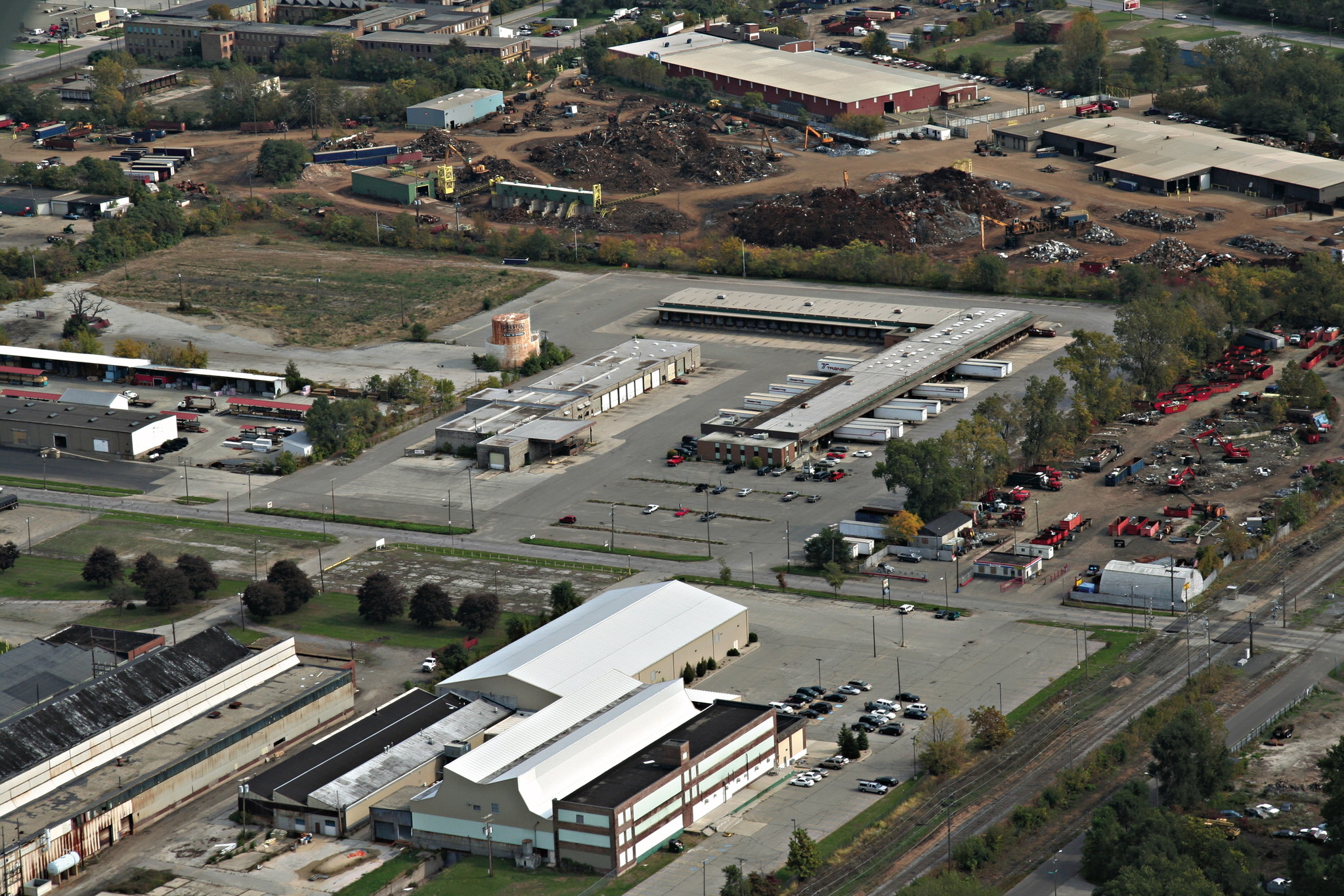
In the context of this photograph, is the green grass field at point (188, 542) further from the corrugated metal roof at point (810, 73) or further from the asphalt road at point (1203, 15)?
the asphalt road at point (1203, 15)

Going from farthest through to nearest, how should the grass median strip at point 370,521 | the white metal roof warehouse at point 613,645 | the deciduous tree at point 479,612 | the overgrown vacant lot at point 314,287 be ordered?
the overgrown vacant lot at point 314,287 → the grass median strip at point 370,521 → the deciduous tree at point 479,612 → the white metal roof warehouse at point 613,645

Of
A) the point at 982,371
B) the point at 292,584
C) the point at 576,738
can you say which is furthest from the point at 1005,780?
the point at 982,371

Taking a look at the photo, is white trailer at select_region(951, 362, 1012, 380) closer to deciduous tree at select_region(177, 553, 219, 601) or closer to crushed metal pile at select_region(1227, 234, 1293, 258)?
crushed metal pile at select_region(1227, 234, 1293, 258)

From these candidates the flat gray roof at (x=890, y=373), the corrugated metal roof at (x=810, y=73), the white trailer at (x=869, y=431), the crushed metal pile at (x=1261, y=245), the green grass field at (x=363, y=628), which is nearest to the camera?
the green grass field at (x=363, y=628)

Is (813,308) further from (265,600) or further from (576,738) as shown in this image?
(576,738)

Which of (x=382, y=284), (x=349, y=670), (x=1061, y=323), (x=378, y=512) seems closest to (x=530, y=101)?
(x=382, y=284)

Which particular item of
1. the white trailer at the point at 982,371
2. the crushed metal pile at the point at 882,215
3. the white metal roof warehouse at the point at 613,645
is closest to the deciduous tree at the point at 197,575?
the white metal roof warehouse at the point at 613,645

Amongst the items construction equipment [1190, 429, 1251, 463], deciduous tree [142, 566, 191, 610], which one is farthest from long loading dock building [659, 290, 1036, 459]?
deciduous tree [142, 566, 191, 610]

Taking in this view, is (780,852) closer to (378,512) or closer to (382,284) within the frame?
(378,512)
